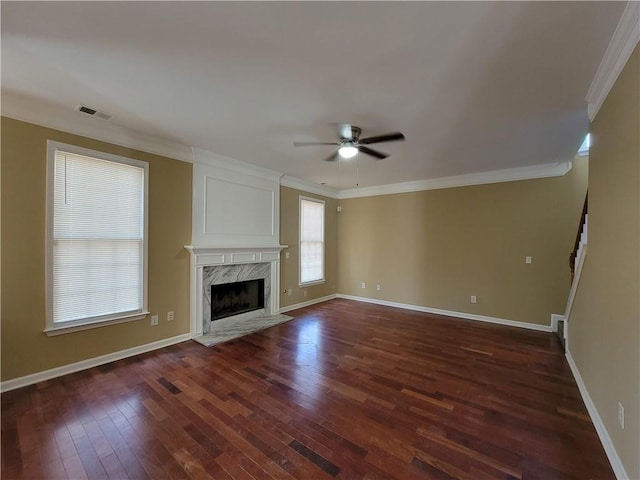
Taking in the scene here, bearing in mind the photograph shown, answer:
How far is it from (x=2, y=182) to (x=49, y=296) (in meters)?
1.12

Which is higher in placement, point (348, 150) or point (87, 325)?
point (348, 150)

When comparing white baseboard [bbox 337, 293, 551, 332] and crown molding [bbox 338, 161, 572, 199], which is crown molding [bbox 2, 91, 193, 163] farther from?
white baseboard [bbox 337, 293, 551, 332]

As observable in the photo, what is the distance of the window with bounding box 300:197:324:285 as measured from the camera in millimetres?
5801

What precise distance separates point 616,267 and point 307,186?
4.80 meters

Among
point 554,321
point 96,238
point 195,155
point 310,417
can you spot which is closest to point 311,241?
point 195,155

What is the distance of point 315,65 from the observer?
1961 mm

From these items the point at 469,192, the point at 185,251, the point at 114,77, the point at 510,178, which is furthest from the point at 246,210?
the point at 510,178

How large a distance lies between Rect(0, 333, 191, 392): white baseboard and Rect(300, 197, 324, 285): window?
8.93ft

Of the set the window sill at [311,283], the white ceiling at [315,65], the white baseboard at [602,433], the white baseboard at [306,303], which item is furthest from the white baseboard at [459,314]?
the white ceiling at [315,65]

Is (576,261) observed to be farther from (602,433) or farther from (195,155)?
(195,155)

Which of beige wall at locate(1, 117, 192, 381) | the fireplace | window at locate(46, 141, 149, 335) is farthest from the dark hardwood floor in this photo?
the fireplace

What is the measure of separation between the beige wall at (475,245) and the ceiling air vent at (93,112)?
190 inches

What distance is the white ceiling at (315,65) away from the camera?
1527 millimetres

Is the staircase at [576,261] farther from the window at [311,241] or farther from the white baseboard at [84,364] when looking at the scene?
the white baseboard at [84,364]
